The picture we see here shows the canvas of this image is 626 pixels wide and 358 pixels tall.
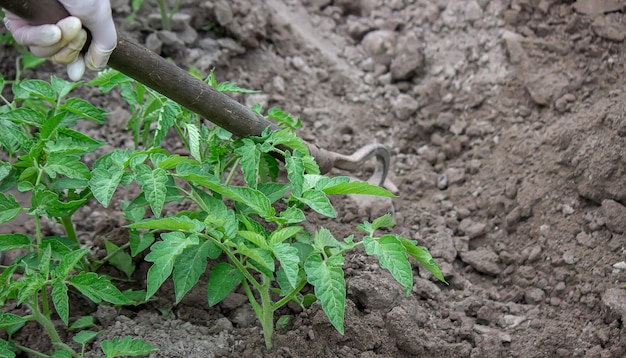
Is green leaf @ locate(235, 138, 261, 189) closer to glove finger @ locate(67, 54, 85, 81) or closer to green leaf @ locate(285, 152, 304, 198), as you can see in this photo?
green leaf @ locate(285, 152, 304, 198)

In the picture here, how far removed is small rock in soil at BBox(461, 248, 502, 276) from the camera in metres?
2.81

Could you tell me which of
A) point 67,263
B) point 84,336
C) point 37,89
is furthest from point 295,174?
point 37,89

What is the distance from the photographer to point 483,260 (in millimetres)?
2838

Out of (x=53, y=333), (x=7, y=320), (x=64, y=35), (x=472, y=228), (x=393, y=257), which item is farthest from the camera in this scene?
(x=472, y=228)

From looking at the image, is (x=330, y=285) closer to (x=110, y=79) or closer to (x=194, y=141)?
(x=194, y=141)

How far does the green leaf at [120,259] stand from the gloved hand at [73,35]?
27.6 inches

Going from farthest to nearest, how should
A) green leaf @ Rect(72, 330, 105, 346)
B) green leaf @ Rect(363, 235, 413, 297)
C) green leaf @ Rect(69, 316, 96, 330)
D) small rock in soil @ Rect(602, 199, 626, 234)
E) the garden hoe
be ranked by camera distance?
small rock in soil @ Rect(602, 199, 626, 234), green leaf @ Rect(69, 316, 96, 330), green leaf @ Rect(72, 330, 105, 346), green leaf @ Rect(363, 235, 413, 297), the garden hoe

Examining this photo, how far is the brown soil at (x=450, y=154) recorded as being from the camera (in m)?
2.45

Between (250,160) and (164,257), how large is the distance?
45 cm

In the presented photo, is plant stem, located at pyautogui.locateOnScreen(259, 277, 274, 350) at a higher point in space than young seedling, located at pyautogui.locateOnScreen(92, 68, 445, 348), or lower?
lower

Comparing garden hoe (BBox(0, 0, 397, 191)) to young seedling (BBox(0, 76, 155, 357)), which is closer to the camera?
garden hoe (BBox(0, 0, 397, 191))

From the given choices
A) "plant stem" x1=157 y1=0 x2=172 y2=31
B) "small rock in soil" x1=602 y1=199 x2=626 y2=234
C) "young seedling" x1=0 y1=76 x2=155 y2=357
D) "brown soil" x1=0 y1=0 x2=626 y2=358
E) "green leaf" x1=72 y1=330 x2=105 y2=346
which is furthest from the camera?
"plant stem" x1=157 y1=0 x2=172 y2=31

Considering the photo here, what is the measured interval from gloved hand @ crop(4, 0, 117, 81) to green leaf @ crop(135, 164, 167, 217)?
0.31m

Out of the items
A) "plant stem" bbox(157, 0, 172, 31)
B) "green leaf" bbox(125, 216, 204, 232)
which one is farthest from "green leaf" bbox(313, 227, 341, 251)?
"plant stem" bbox(157, 0, 172, 31)
